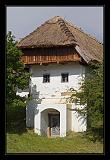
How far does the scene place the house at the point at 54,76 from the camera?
16.0 meters

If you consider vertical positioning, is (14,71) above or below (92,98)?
above

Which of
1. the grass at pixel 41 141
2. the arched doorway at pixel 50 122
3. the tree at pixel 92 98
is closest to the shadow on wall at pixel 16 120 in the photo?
the grass at pixel 41 141

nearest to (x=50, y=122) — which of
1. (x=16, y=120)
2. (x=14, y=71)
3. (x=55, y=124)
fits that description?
(x=55, y=124)

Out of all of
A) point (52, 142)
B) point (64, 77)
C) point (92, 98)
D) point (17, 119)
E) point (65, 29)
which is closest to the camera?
point (52, 142)

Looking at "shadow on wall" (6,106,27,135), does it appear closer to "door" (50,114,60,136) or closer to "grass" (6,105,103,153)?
"grass" (6,105,103,153)

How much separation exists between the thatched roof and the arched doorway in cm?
282

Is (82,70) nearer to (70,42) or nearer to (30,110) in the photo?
(70,42)

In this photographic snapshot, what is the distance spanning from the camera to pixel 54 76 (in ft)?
55.1

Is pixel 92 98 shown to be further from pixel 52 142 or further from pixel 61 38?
pixel 61 38

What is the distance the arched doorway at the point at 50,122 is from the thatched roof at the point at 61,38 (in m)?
2.82

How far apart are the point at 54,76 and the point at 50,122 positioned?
207 cm

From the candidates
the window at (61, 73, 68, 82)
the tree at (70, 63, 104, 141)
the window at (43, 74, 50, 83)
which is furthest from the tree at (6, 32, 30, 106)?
the tree at (70, 63, 104, 141)

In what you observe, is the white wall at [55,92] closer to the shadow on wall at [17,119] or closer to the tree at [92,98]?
the shadow on wall at [17,119]
